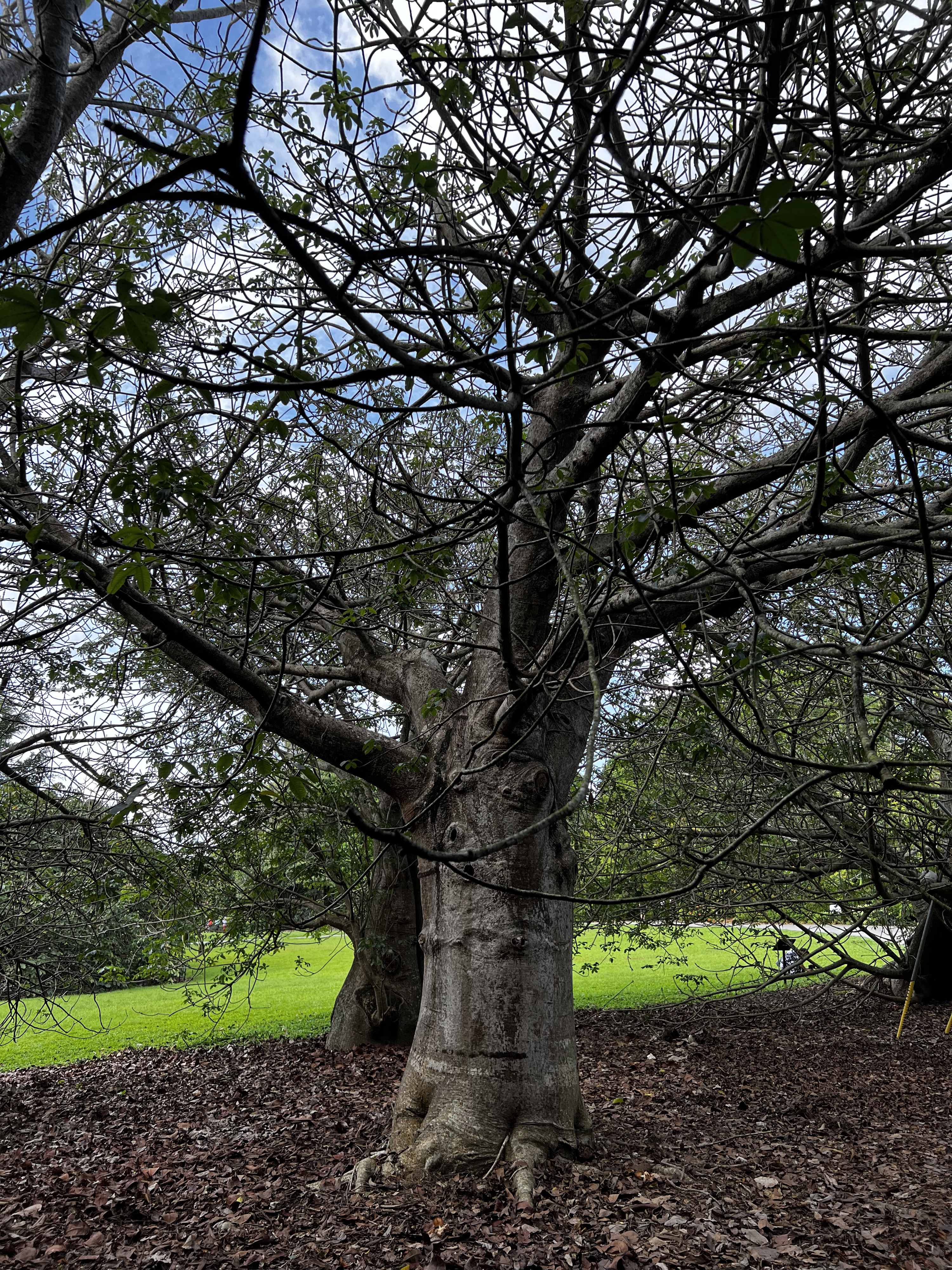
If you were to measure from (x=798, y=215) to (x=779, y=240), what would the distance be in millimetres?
38

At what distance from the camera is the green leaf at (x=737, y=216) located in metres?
1.15

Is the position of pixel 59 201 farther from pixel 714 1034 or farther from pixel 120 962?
pixel 714 1034

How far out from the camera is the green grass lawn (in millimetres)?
9359

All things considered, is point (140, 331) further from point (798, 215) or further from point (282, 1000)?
point (282, 1000)

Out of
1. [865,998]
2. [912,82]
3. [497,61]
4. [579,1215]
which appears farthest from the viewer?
[865,998]

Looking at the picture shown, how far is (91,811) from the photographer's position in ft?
20.4

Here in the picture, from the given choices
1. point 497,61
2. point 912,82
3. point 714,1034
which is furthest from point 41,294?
point 714,1034

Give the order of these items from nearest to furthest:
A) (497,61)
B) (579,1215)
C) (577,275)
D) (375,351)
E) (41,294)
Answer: (41,294) < (497,61) < (579,1215) < (577,275) < (375,351)

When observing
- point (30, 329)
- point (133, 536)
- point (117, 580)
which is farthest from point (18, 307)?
point (133, 536)

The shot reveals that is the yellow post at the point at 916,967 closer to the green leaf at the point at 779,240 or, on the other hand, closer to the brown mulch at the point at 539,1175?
the brown mulch at the point at 539,1175

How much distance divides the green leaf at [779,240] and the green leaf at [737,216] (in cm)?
2

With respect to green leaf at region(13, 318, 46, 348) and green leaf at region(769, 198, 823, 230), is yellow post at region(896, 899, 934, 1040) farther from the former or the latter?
green leaf at region(13, 318, 46, 348)

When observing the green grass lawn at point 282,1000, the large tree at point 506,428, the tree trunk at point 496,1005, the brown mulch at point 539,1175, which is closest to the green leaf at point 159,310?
the large tree at point 506,428

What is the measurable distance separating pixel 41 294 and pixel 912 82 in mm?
3068
